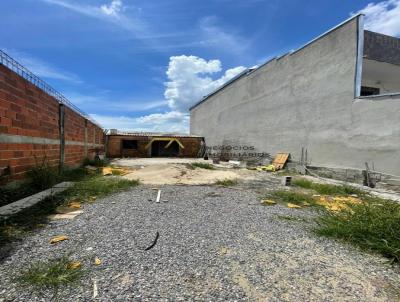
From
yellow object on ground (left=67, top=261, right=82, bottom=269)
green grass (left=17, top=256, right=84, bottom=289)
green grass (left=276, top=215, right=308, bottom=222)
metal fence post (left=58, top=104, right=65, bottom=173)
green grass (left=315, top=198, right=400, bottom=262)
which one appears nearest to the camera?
green grass (left=17, top=256, right=84, bottom=289)

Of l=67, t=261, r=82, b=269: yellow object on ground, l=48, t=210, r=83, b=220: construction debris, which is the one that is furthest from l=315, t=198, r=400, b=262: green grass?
l=48, t=210, r=83, b=220: construction debris

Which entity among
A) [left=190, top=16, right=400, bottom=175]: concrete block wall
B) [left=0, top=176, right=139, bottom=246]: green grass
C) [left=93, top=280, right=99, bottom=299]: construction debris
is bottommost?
[left=93, top=280, right=99, bottom=299]: construction debris

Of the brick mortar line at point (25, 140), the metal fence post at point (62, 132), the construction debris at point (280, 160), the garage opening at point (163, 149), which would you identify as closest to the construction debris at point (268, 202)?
the brick mortar line at point (25, 140)

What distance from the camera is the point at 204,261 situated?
2.54 metres

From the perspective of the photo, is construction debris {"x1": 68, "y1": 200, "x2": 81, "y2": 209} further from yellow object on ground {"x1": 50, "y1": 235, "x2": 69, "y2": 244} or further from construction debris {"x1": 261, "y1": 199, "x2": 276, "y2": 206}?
construction debris {"x1": 261, "y1": 199, "x2": 276, "y2": 206}

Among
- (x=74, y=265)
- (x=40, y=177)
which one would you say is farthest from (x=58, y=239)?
(x=40, y=177)

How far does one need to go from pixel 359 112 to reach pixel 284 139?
3976 mm

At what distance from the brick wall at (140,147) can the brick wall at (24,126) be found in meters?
13.9

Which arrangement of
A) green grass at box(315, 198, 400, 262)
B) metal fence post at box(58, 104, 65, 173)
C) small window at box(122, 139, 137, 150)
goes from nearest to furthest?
green grass at box(315, 198, 400, 262)
metal fence post at box(58, 104, 65, 173)
small window at box(122, 139, 137, 150)

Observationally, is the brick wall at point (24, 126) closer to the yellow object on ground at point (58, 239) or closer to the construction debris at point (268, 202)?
the yellow object on ground at point (58, 239)

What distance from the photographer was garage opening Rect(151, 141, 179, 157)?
2435 centimetres

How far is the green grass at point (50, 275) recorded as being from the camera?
203cm

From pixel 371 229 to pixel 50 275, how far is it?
12.0 ft

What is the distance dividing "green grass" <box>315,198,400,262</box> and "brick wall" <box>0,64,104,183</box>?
17.7ft
